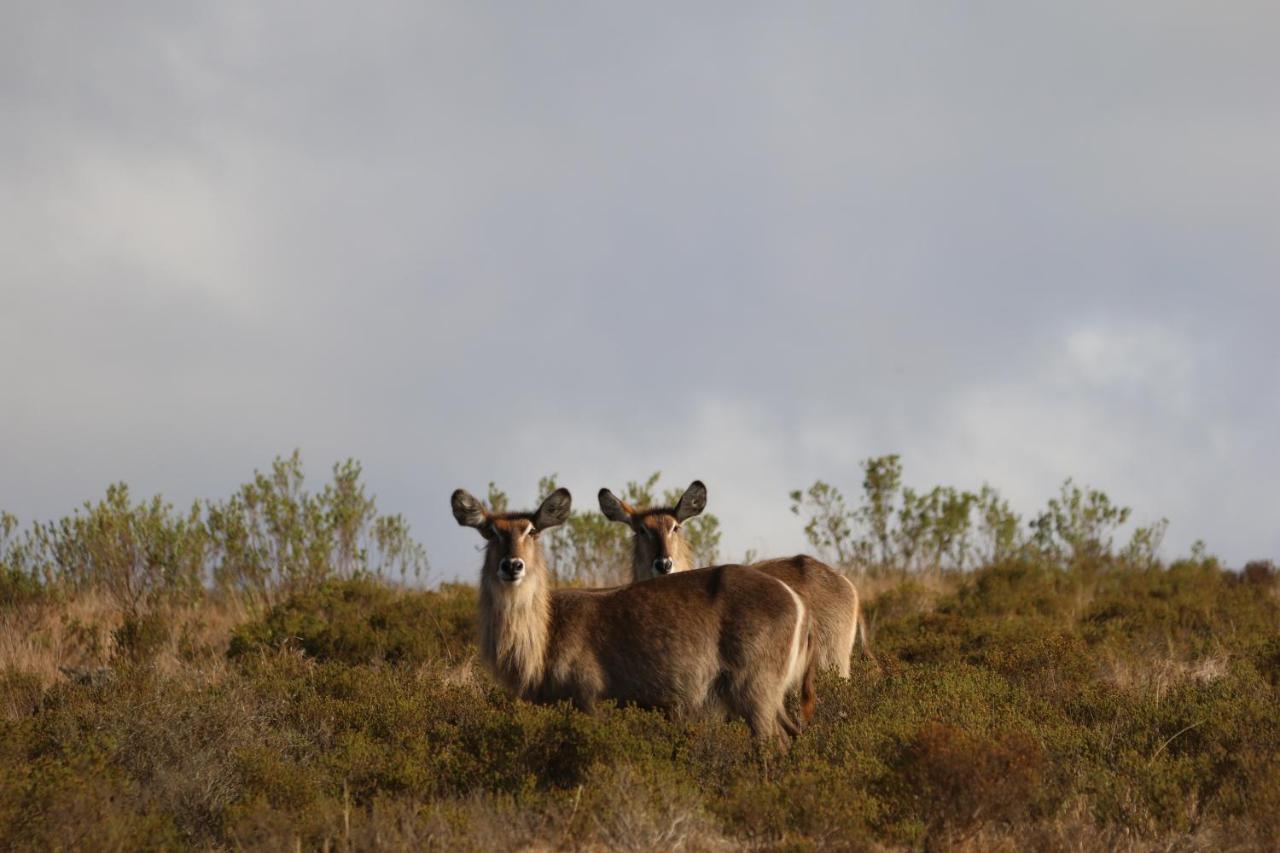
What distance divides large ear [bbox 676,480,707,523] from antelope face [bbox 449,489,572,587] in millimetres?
2299

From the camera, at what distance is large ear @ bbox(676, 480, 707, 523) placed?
36.1 ft

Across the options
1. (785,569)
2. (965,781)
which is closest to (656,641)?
(785,569)

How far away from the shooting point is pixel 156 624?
41.4 ft

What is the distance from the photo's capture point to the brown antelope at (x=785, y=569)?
373 inches

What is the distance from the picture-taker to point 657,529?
35.0 feet

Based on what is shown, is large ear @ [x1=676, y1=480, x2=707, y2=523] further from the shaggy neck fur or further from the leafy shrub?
the leafy shrub

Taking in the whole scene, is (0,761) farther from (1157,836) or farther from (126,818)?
(1157,836)

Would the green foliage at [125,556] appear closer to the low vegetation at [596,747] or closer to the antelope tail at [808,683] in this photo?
the low vegetation at [596,747]

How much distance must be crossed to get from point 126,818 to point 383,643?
19.2 feet

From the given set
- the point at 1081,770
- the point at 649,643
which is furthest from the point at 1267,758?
the point at 649,643

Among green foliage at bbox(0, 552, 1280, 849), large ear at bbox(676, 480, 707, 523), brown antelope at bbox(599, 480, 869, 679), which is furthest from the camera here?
large ear at bbox(676, 480, 707, 523)

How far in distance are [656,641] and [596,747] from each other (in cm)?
123

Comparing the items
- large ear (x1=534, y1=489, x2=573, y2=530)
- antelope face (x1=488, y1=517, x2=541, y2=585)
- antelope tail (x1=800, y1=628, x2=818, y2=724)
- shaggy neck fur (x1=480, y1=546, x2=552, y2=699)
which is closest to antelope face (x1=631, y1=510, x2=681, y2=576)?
large ear (x1=534, y1=489, x2=573, y2=530)

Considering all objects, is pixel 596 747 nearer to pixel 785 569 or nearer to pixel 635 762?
pixel 635 762
